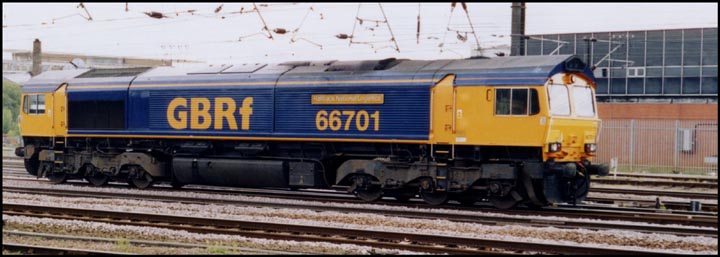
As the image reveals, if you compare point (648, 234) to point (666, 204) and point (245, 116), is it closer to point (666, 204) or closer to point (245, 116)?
point (666, 204)

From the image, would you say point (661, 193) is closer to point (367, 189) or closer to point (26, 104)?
point (367, 189)

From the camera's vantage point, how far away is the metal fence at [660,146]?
3906 centimetres

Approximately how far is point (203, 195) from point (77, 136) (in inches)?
203

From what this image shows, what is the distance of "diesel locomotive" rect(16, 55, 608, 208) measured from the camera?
19281 millimetres

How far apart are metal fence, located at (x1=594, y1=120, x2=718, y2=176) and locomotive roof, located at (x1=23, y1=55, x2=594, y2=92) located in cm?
1971

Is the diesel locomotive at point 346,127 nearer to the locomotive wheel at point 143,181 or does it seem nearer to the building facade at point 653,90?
the locomotive wheel at point 143,181

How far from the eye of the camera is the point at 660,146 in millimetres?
41250

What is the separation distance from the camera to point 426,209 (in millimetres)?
19328

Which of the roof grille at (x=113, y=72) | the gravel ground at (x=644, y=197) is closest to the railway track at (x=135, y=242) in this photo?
the roof grille at (x=113, y=72)

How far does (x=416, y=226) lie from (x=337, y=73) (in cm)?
596

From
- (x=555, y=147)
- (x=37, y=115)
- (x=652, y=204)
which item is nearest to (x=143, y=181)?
(x=37, y=115)

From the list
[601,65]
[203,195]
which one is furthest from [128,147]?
[601,65]

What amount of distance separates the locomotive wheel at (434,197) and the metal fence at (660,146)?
65.4ft

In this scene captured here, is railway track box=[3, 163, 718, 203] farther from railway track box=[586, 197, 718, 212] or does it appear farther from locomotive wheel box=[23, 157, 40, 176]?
locomotive wheel box=[23, 157, 40, 176]
